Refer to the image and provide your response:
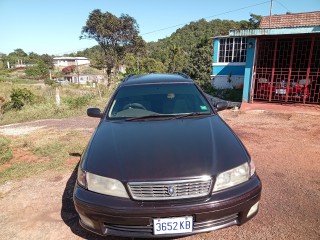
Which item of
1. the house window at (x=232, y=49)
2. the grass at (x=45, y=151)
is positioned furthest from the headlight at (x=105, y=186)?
the house window at (x=232, y=49)

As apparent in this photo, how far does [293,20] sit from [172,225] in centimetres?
1575

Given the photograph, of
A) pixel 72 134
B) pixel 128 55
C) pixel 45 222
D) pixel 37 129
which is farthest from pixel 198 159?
pixel 128 55

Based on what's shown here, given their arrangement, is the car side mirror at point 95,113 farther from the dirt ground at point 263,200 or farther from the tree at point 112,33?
the tree at point 112,33

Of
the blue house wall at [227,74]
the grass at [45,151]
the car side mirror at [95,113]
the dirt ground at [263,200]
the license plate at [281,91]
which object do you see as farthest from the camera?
the blue house wall at [227,74]

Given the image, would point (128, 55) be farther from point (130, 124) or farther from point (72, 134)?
point (130, 124)

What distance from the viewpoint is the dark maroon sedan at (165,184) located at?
215 centimetres

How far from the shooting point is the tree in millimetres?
35250

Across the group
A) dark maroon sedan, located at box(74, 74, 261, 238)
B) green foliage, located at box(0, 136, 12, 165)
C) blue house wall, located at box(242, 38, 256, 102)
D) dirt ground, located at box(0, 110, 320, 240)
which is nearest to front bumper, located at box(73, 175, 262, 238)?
dark maroon sedan, located at box(74, 74, 261, 238)

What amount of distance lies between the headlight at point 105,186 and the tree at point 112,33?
118 ft

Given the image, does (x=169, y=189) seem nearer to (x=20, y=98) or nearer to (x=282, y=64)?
(x=282, y=64)

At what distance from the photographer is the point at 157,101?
3.66 m

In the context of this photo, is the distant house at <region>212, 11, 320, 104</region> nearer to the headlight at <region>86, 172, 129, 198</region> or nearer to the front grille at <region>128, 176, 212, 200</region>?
the front grille at <region>128, 176, 212, 200</region>

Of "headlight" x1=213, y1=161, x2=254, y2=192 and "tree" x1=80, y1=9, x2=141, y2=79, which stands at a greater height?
"tree" x1=80, y1=9, x2=141, y2=79

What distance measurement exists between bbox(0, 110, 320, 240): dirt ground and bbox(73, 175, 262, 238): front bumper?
0.54 m
